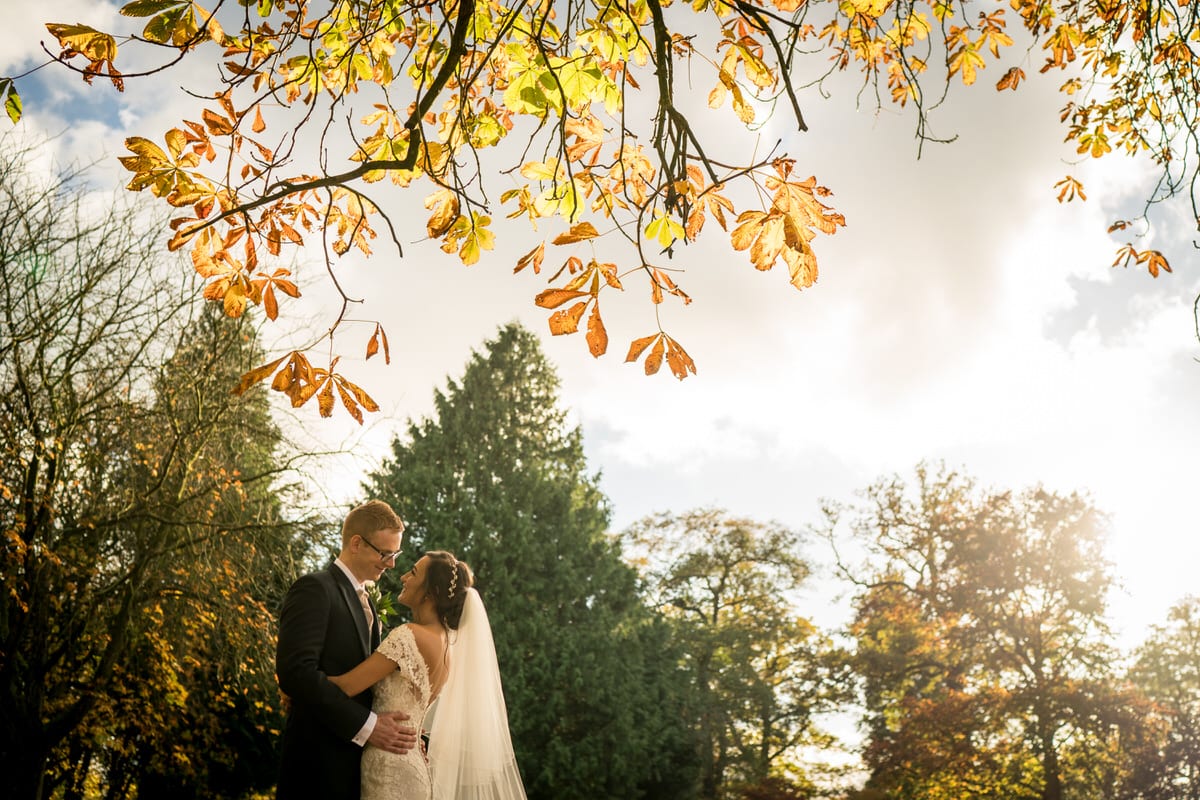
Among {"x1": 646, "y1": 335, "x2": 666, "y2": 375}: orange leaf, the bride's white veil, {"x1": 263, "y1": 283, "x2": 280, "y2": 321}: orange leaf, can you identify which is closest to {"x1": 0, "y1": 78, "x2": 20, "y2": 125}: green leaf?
{"x1": 263, "y1": 283, "x2": 280, "y2": 321}: orange leaf

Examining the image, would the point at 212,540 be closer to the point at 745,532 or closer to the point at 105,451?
the point at 105,451

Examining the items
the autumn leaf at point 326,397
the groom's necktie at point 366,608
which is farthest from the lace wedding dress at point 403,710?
the autumn leaf at point 326,397

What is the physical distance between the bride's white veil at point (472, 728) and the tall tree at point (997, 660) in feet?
47.7

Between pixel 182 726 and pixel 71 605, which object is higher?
pixel 71 605

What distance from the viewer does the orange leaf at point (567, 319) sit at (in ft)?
6.70

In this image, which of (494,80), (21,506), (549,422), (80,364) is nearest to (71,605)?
(21,506)

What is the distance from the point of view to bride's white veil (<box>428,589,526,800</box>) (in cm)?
420

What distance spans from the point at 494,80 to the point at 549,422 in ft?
60.9

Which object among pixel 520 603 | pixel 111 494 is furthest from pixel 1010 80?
pixel 520 603

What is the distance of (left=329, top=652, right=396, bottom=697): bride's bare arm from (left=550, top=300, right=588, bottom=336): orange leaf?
1.94 m

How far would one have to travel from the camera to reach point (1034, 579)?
17.7m

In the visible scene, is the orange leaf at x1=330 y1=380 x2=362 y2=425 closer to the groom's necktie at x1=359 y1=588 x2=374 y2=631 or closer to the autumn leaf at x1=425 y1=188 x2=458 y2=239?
the autumn leaf at x1=425 y1=188 x2=458 y2=239

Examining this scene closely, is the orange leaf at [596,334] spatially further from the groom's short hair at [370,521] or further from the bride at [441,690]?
the bride at [441,690]

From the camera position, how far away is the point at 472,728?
14.2 feet
